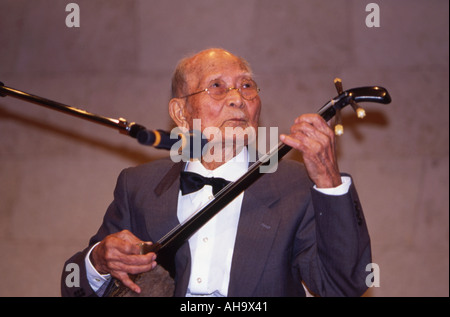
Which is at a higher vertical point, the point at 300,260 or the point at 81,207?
the point at 81,207

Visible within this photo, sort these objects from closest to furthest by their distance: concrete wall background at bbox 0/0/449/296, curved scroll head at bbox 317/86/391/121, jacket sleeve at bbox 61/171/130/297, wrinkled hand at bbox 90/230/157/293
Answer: curved scroll head at bbox 317/86/391/121 → wrinkled hand at bbox 90/230/157/293 → jacket sleeve at bbox 61/171/130/297 → concrete wall background at bbox 0/0/449/296

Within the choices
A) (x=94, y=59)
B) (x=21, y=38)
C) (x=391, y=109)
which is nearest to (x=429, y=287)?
(x=391, y=109)

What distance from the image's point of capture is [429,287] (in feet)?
10.1

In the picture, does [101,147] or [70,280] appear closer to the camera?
[70,280]

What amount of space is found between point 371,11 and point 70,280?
2489 mm

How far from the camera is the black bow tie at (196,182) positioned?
212 centimetres

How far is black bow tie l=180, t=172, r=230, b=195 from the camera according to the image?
2115mm

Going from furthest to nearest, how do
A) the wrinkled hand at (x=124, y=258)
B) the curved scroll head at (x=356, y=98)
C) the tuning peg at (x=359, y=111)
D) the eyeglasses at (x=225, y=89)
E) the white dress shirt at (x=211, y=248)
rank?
the eyeglasses at (x=225, y=89), the white dress shirt at (x=211, y=248), the wrinkled hand at (x=124, y=258), the curved scroll head at (x=356, y=98), the tuning peg at (x=359, y=111)

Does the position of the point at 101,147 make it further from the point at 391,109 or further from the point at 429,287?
the point at 429,287

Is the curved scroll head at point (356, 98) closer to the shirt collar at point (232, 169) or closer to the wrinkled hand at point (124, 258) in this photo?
the shirt collar at point (232, 169)

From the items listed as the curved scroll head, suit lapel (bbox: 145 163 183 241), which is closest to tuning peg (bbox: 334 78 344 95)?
the curved scroll head

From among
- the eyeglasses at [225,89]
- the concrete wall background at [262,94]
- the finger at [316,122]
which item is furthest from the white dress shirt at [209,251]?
the concrete wall background at [262,94]

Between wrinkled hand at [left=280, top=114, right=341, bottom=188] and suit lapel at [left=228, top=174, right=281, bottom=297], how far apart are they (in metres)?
0.33

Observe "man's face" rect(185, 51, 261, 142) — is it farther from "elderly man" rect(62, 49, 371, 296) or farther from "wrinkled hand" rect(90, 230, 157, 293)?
"wrinkled hand" rect(90, 230, 157, 293)
